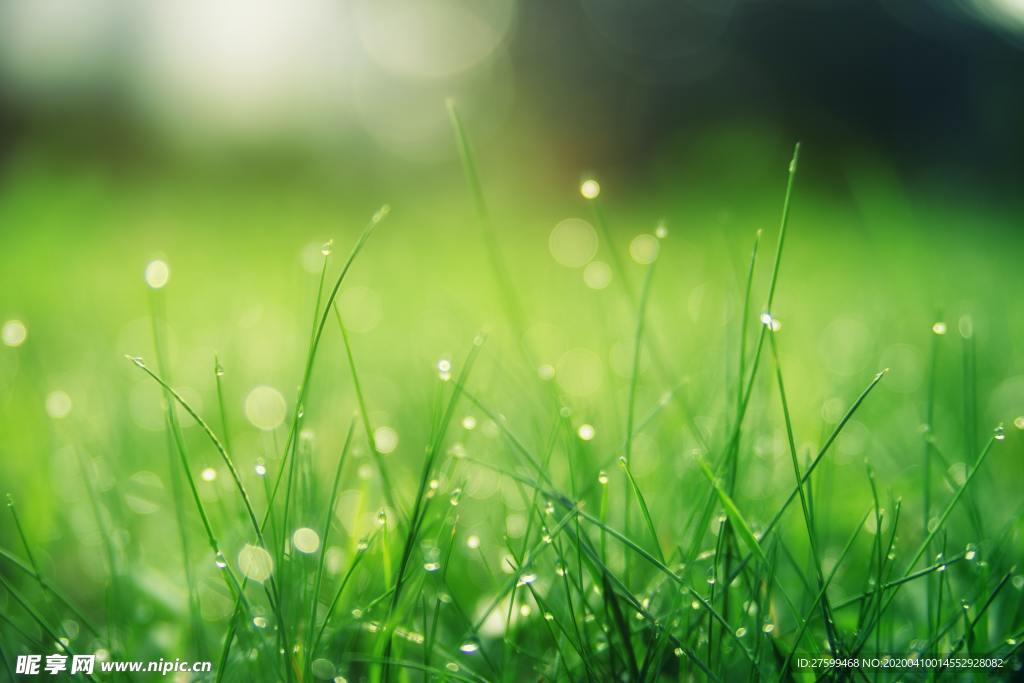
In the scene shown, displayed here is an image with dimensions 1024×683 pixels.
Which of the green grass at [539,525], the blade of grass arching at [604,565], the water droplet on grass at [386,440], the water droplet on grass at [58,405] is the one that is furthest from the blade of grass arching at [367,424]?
the water droplet on grass at [58,405]

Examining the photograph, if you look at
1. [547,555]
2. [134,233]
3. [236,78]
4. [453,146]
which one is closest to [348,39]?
[236,78]

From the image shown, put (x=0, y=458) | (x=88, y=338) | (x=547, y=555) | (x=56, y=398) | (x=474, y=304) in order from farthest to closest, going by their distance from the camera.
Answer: (x=474, y=304) → (x=88, y=338) → (x=56, y=398) → (x=0, y=458) → (x=547, y=555)

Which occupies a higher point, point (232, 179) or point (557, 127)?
point (557, 127)

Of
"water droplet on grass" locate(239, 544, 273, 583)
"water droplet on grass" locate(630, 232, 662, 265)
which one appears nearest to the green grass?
"water droplet on grass" locate(239, 544, 273, 583)

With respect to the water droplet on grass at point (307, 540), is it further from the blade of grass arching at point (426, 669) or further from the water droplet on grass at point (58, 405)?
the water droplet on grass at point (58, 405)

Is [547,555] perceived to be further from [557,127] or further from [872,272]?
[557,127]

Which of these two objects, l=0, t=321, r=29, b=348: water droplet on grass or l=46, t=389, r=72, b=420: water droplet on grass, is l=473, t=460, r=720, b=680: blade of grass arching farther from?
l=0, t=321, r=29, b=348: water droplet on grass
